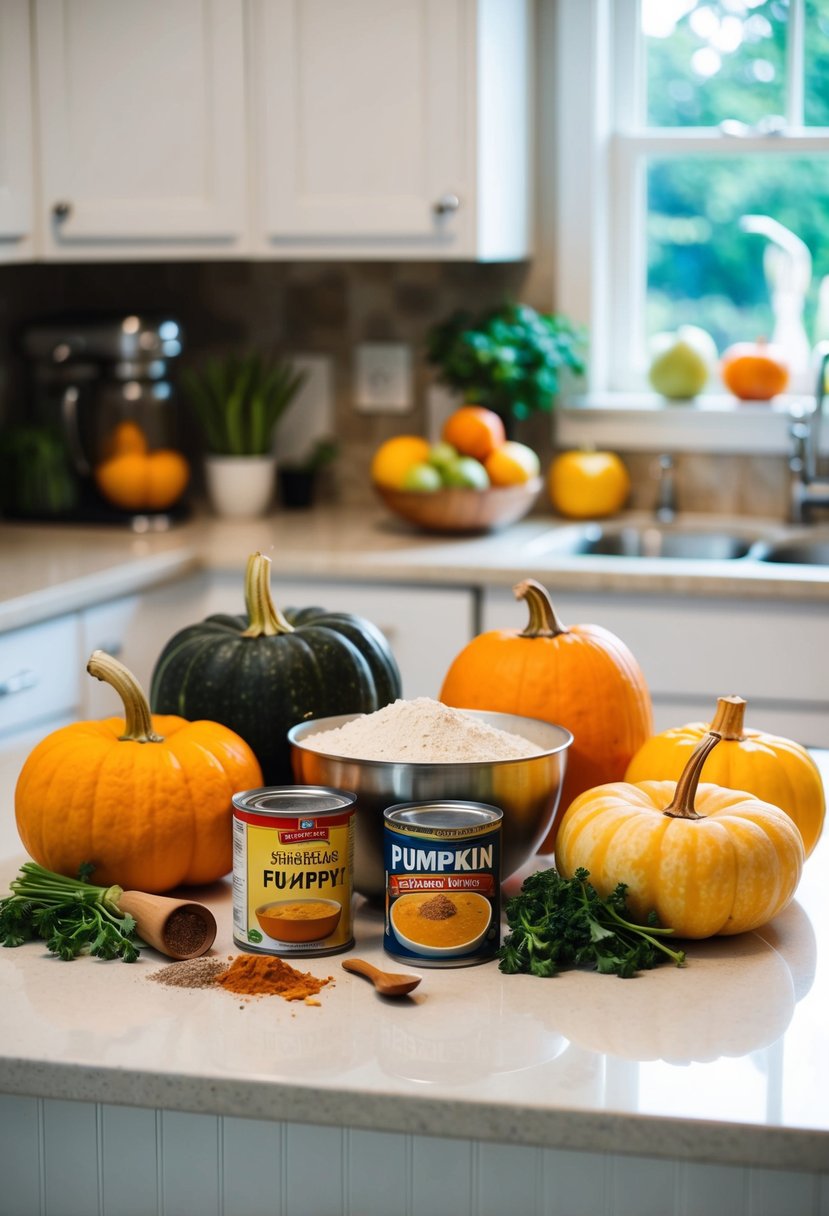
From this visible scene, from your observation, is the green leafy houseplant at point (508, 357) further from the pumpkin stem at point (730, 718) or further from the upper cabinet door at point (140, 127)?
the pumpkin stem at point (730, 718)

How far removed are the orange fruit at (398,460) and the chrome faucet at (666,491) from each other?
562 mm

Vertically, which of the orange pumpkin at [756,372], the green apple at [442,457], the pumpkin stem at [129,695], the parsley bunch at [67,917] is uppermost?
the orange pumpkin at [756,372]

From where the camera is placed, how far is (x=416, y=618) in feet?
8.82

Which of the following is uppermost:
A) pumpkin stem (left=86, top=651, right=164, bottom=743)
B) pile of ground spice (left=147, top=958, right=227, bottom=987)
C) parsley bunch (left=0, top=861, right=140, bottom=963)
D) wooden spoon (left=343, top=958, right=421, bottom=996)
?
pumpkin stem (left=86, top=651, right=164, bottom=743)

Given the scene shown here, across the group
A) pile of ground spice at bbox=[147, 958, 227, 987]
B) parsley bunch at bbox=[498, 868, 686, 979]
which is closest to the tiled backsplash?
parsley bunch at bbox=[498, 868, 686, 979]

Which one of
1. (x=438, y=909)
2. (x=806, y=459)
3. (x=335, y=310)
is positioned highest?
(x=335, y=310)

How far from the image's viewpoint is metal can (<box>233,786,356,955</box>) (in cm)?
106

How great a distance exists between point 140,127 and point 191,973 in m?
2.29

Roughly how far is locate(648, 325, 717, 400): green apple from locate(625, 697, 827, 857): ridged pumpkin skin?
2.01m

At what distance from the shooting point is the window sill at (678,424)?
3100 mm

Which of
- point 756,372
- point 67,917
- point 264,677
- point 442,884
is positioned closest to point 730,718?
point 442,884

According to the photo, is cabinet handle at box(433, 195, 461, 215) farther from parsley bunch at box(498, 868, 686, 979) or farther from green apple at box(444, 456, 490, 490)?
parsley bunch at box(498, 868, 686, 979)

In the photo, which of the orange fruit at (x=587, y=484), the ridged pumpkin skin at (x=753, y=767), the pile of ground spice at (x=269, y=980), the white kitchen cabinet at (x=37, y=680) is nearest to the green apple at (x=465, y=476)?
the orange fruit at (x=587, y=484)

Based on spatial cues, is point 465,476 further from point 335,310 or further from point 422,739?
point 422,739
